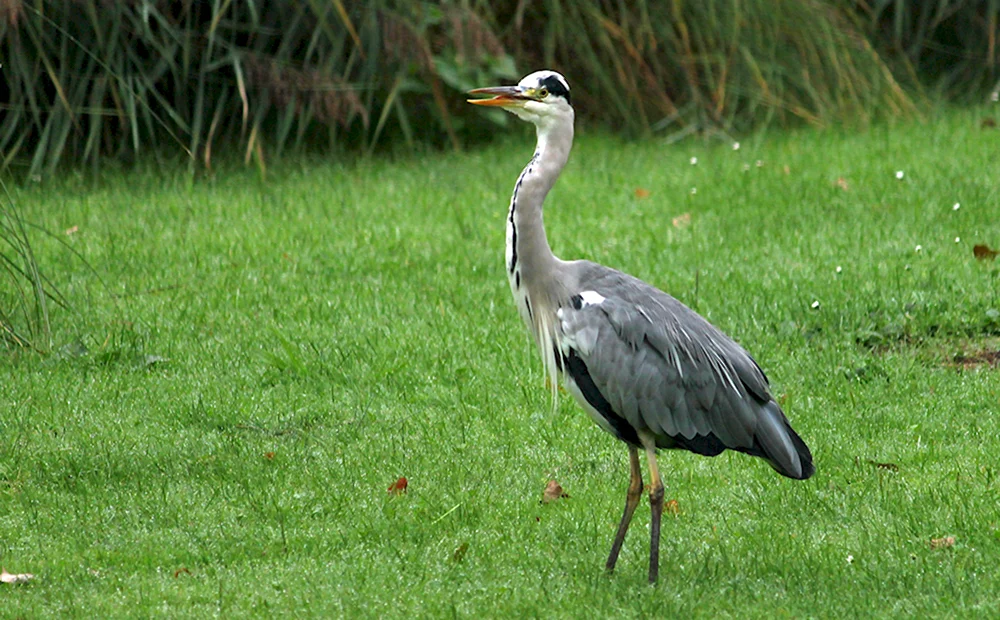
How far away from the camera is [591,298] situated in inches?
202

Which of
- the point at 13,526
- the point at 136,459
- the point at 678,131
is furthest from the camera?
the point at 678,131

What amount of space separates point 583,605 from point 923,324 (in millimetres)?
3404

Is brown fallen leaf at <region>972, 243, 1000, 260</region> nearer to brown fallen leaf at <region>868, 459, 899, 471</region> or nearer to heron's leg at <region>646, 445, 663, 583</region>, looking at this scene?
brown fallen leaf at <region>868, 459, 899, 471</region>

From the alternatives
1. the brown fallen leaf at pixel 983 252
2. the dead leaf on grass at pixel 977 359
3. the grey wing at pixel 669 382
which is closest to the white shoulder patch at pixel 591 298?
the grey wing at pixel 669 382

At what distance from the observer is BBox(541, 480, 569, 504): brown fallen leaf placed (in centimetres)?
567

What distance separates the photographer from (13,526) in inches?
209

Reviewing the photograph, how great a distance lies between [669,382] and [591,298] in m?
0.43

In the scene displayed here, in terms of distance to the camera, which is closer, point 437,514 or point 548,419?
point 437,514

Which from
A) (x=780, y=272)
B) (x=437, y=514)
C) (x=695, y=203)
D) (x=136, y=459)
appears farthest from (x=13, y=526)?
(x=695, y=203)

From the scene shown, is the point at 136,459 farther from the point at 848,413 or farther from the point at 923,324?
the point at 923,324

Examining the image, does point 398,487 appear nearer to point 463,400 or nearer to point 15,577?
point 463,400

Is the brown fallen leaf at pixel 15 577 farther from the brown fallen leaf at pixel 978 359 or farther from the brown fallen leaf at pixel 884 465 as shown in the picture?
the brown fallen leaf at pixel 978 359

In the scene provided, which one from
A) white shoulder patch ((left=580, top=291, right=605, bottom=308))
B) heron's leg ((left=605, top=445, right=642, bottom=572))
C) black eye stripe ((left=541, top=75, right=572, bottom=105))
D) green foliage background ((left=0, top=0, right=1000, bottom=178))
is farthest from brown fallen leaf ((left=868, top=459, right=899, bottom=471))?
green foliage background ((left=0, top=0, right=1000, bottom=178))

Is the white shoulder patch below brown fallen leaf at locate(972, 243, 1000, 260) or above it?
above
